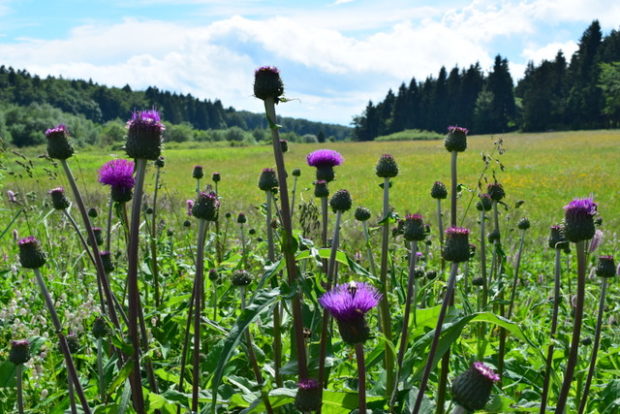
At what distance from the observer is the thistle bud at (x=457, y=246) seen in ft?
5.48

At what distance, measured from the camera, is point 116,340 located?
1437 millimetres

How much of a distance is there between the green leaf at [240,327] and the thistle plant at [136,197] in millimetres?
275

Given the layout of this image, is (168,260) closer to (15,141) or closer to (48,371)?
(48,371)

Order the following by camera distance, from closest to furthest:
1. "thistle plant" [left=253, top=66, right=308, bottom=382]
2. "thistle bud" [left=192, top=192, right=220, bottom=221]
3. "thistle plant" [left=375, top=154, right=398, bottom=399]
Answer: "thistle plant" [left=253, top=66, right=308, bottom=382] → "thistle bud" [left=192, top=192, right=220, bottom=221] → "thistle plant" [left=375, top=154, right=398, bottom=399]

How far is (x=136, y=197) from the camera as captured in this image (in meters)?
1.47

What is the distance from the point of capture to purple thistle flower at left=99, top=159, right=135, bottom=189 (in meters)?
1.99

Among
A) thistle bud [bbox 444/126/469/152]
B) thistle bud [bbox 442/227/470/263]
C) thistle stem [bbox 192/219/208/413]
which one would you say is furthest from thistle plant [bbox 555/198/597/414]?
thistle stem [bbox 192/219/208/413]

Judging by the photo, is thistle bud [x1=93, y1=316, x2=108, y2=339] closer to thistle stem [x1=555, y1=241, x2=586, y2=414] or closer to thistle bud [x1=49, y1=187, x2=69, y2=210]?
thistle bud [x1=49, y1=187, x2=69, y2=210]

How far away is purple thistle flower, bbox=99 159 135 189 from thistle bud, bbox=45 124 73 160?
0.49 ft

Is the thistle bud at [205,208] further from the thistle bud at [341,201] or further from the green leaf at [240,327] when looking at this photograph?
the thistle bud at [341,201]

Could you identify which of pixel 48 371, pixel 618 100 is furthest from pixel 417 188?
pixel 618 100

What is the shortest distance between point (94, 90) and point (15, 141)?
96557 millimetres

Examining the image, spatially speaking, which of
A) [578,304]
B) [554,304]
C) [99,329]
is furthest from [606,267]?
[99,329]

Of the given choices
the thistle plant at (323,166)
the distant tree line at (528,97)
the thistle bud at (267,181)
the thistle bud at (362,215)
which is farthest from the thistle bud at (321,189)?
the distant tree line at (528,97)
